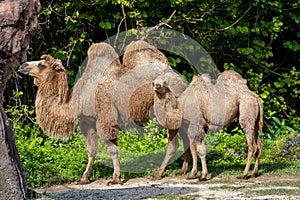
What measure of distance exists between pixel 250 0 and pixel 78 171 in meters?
5.63

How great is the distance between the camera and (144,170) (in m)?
10.2

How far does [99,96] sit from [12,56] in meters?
3.34

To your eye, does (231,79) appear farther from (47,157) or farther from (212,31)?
(212,31)

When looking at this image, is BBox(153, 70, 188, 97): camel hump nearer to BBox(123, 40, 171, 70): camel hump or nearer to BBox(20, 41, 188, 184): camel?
BBox(20, 41, 188, 184): camel

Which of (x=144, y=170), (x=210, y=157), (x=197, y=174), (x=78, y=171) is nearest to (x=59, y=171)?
(x=78, y=171)

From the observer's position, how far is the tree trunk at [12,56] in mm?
5121

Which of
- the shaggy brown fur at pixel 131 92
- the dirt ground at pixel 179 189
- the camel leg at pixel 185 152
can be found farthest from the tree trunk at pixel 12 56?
the camel leg at pixel 185 152

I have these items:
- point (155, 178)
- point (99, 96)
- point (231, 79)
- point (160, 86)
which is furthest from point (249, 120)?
point (99, 96)

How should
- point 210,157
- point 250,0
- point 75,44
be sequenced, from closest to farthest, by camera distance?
point 210,157 → point 75,44 → point 250,0

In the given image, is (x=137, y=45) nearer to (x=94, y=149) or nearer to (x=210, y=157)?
(x=94, y=149)

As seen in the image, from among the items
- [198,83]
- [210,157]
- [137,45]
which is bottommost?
[210,157]

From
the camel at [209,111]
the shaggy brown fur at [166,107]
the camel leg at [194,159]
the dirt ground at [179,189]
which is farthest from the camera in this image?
the camel leg at [194,159]

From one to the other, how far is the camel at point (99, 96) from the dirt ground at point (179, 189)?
332 millimetres

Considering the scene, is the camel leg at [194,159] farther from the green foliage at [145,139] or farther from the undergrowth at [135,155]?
the green foliage at [145,139]
